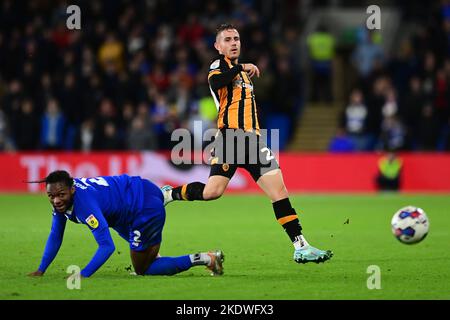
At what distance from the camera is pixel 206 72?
23.2 m

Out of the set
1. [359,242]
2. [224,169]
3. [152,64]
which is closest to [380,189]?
[152,64]

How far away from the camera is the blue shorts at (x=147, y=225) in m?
8.89

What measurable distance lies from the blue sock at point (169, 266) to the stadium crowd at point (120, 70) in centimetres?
1257

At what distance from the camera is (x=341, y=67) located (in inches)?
1025

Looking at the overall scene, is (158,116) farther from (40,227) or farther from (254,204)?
(40,227)

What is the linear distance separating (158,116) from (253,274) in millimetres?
13072

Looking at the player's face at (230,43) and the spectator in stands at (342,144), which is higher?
the player's face at (230,43)

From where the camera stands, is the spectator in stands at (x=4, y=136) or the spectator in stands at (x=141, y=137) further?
the spectator in stands at (x=4, y=136)

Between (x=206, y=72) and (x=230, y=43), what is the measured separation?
13228 mm

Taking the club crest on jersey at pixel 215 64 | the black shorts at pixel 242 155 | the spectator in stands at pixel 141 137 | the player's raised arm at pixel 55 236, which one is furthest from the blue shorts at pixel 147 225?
the spectator in stands at pixel 141 137
